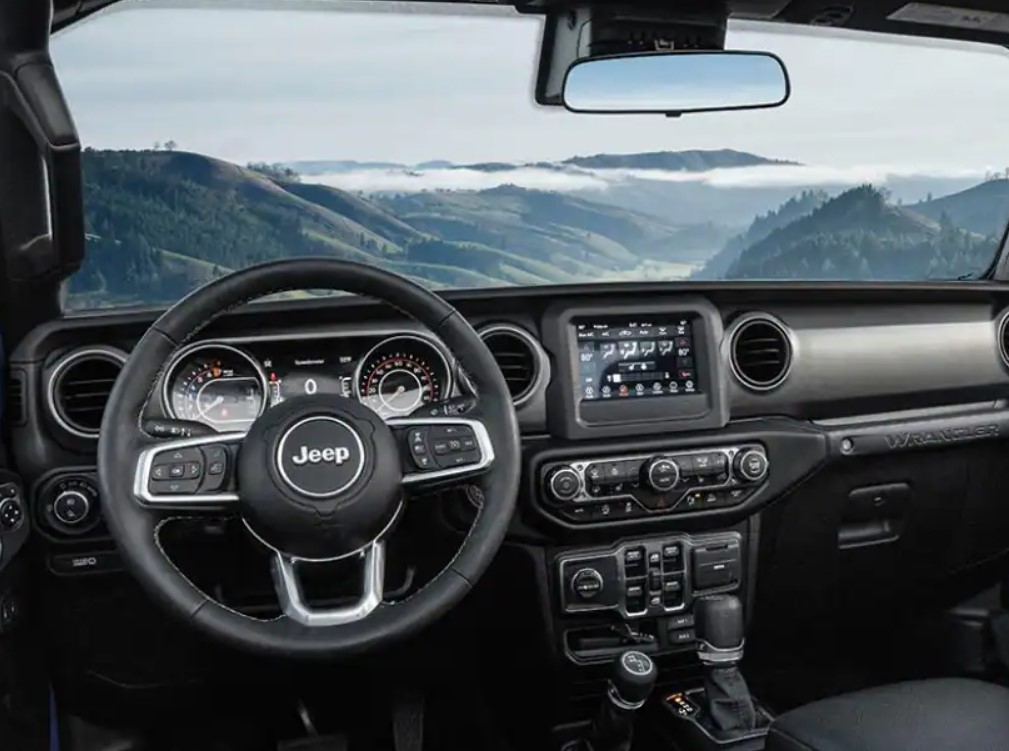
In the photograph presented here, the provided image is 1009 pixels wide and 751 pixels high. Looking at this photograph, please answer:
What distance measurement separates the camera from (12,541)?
7.91 ft

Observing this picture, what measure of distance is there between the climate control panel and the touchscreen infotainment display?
0.50 feet

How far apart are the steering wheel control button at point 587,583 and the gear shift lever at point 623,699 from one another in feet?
0.52

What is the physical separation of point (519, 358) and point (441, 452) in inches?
28.0

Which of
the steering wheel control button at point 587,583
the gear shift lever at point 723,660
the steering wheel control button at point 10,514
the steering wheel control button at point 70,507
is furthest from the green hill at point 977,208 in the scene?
the steering wheel control button at point 10,514

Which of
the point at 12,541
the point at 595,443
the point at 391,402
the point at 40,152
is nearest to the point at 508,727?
the point at 595,443

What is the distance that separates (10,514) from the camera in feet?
7.89

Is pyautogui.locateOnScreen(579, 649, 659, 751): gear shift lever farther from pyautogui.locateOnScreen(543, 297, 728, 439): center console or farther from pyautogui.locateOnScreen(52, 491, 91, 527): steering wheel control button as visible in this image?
pyautogui.locateOnScreen(52, 491, 91, 527): steering wheel control button

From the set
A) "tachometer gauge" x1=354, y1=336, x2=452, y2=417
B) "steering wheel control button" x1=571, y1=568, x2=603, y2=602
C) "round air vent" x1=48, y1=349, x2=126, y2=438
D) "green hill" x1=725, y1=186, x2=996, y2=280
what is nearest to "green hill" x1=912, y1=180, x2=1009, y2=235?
"green hill" x1=725, y1=186, x2=996, y2=280

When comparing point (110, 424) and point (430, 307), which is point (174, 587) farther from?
point (430, 307)

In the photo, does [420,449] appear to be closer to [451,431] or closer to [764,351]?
[451,431]

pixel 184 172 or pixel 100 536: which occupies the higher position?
pixel 184 172

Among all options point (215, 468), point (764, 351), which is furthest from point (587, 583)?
point (215, 468)

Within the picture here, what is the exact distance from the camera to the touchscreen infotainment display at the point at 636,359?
9.27 ft

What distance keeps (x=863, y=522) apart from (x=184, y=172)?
6.19 feet
